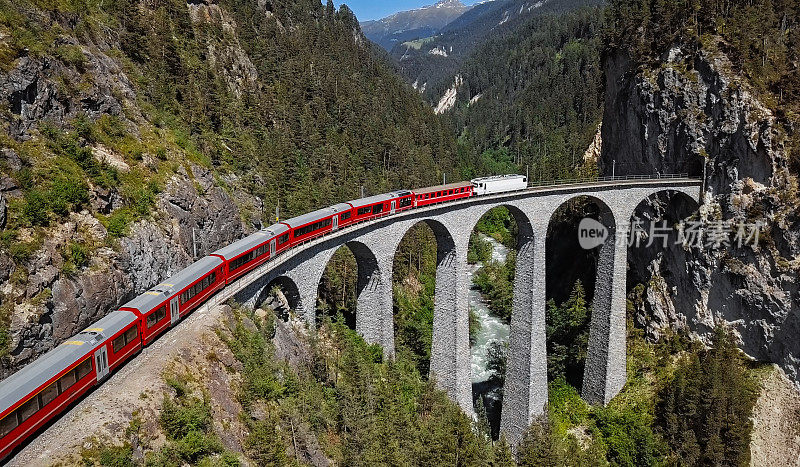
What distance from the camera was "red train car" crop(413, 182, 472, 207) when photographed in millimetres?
33838

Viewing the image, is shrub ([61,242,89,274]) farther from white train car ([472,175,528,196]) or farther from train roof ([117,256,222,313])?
white train car ([472,175,528,196])

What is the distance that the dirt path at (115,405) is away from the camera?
1427cm

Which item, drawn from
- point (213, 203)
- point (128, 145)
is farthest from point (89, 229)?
point (213, 203)

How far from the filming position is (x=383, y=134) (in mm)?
85188

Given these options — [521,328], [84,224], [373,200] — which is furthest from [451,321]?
[84,224]

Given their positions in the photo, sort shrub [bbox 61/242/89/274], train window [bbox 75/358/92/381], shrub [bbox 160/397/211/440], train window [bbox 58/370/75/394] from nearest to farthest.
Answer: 1. train window [bbox 58/370/75/394]
2. train window [bbox 75/358/92/381]
3. shrub [bbox 160/397/211/440]
4. shrub [bbox 61/242/89/274]

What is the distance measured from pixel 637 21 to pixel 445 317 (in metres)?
34.6

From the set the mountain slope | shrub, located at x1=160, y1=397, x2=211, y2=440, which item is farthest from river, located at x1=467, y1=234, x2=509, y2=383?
shrub, located at x1=160, y1=397, x2=211, y2=440

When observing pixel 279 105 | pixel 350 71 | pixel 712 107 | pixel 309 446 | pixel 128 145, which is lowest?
pixel 309 446

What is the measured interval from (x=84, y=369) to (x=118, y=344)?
1.66m

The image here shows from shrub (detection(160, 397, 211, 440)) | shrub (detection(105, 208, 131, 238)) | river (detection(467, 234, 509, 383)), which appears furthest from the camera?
river (detection(467, 234, 509, 383))

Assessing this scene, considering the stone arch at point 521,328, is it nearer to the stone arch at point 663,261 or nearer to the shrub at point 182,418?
the stone arch at point 663,261

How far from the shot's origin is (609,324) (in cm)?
3866

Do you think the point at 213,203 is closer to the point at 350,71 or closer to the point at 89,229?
the point at 89,229
